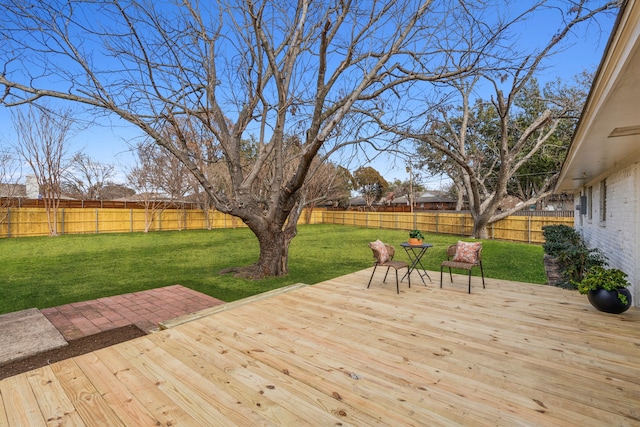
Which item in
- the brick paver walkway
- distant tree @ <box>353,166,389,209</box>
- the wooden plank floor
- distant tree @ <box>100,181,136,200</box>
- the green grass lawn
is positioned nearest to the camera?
the wooden plank floor

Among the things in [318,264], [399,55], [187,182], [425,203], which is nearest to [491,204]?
[318,264]

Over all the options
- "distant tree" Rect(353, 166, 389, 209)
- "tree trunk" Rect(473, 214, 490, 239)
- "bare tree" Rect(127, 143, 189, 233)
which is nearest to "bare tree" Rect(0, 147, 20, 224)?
"bare tree" Rect(127, 143, 189, 233)

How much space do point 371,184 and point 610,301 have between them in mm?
33634

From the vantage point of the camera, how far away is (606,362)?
2.36m

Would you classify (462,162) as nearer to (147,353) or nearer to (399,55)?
(399,55)

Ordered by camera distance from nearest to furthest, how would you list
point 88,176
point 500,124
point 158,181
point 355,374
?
point 355,374
point 500,124
point 158,181
point 88,176

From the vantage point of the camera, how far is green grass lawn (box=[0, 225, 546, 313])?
5.43 meters

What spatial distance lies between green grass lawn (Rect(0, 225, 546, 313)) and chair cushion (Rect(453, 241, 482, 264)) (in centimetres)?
67

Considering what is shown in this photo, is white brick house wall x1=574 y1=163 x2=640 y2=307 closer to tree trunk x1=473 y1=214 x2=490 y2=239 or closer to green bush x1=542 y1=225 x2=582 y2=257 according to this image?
green bush x1=542 y1=225 x2=582 y2=257

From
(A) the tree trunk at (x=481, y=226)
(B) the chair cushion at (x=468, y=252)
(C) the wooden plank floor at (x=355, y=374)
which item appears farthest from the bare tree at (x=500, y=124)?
(C) the wooden plank floor at (x=355, y=374)

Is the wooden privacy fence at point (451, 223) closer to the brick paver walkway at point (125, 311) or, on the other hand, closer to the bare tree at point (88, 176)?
the brick paver walkway at point (125, 311)

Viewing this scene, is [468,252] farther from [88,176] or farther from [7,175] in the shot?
[88,176]

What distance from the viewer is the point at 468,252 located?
475cm

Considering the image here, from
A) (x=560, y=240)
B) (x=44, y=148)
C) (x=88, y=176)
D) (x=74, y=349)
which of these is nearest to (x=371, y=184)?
(x=88, y=176)
